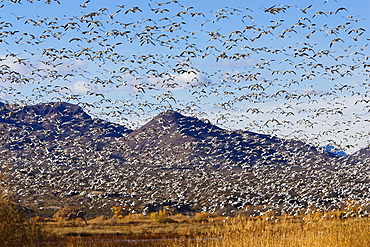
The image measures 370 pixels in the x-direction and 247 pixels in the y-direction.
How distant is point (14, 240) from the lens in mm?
18625

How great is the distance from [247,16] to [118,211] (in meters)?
52.2

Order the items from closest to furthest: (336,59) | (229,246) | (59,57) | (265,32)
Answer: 1. (229,246)
2. (265,32)
3. (59,57)
4. (336,59)

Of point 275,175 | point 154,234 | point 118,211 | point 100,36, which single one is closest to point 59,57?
point 100,36

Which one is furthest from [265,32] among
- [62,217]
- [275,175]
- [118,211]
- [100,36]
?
[275,175]

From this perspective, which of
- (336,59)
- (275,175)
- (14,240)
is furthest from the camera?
(275,175)

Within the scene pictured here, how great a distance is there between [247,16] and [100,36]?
969 cm

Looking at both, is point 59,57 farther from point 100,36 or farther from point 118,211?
point 118,211

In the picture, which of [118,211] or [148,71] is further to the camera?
[118,211]

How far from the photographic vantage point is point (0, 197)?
19766 mm

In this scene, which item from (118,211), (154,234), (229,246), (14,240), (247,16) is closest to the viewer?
(14,240)

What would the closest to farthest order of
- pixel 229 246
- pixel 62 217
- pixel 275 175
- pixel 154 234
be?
pixel 229 246 → pixel 154 234 → pixel 62 217 → pixel 275 175

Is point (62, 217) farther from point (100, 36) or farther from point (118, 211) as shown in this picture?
point (100, 36)

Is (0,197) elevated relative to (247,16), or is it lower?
lower

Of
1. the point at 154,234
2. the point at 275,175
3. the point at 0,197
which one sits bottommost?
the point at 154,234
